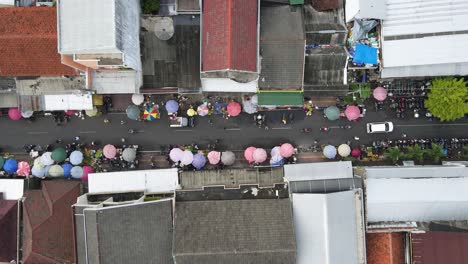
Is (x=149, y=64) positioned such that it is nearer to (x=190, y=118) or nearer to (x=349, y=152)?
(x=190, y=118)

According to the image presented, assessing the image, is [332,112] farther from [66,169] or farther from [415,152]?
[66,169]

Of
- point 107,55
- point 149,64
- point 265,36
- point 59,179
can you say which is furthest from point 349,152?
point 59,179

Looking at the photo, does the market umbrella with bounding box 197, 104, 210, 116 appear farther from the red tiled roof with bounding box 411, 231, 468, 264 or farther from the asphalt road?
the red tiled roof with bounding box 411, 231, 468, 264

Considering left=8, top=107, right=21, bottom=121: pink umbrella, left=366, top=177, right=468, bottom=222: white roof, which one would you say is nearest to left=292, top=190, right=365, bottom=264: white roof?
left=366, top=177, right=468, bottom=222: white roof

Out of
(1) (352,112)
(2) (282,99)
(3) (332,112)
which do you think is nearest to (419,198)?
(1) (352,112)

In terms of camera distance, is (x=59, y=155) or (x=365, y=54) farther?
(x=59, y=155)

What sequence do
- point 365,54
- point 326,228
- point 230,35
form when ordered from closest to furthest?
point 230,35 → point 326,228 → point 365,54

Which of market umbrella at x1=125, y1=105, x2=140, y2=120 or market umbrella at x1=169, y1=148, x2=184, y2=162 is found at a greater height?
market umbrella at x1=125, y1=105, x2=140, y2=120
